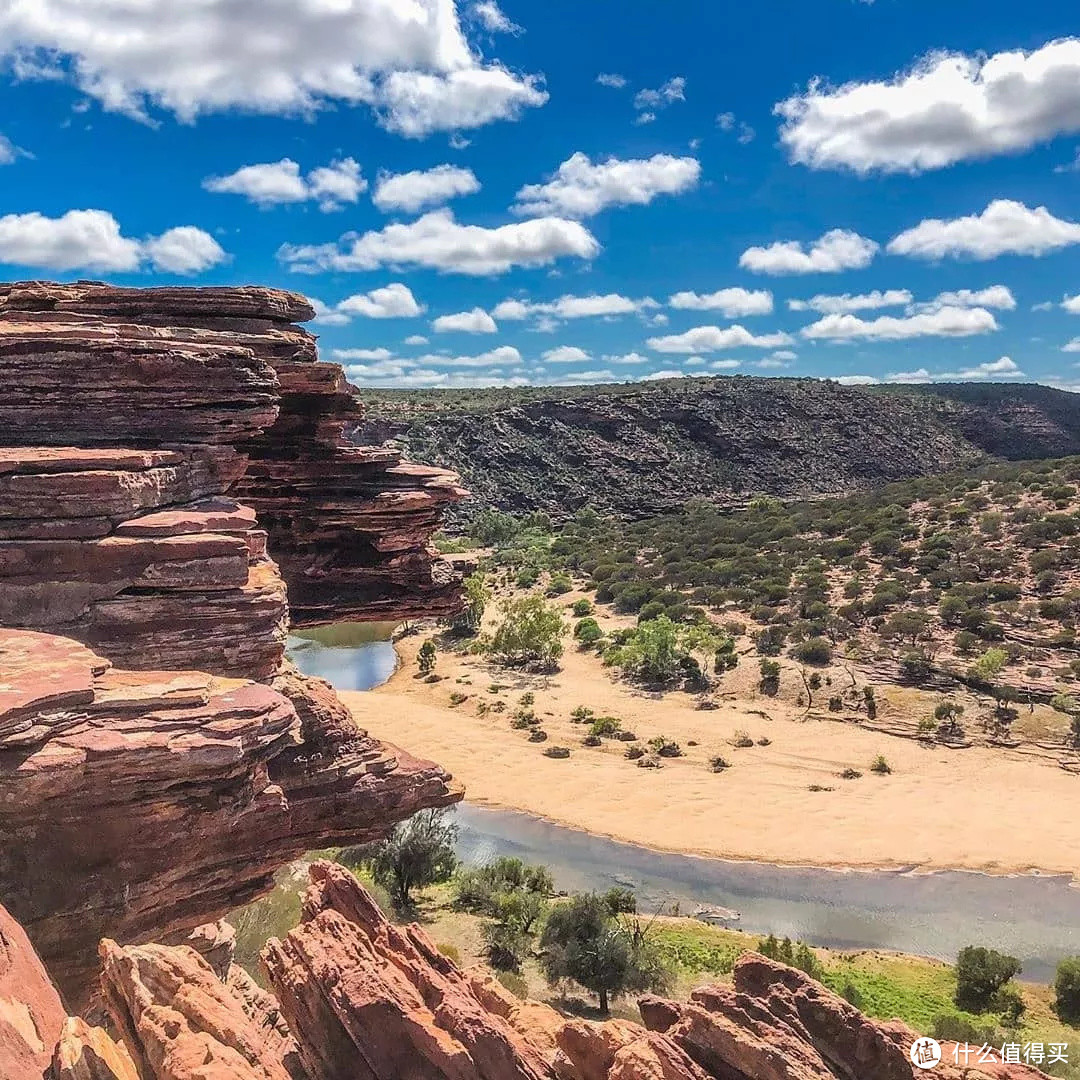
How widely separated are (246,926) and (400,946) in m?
10.5

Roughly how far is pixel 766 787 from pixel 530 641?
25.5m

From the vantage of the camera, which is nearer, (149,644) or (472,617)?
(149,644)

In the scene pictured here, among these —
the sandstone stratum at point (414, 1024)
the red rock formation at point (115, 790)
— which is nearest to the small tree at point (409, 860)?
the sandstone stratum at point (414, 1024)

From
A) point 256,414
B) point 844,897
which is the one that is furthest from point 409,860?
point 256,414

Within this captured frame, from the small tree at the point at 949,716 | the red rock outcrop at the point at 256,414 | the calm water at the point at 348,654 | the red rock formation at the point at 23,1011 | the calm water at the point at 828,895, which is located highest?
the red rock outcrop at the point at 256,414

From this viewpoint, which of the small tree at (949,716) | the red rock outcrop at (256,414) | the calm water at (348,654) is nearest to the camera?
the red rock outcrop at (256,414)

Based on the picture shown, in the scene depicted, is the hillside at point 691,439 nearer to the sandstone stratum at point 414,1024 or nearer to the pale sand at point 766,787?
the pale sand at point 766,787

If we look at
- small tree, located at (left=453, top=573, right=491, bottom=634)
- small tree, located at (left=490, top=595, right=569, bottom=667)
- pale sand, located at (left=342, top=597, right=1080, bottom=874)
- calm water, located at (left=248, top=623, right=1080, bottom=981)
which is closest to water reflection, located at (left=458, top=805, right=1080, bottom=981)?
calm water, located at (left=248, top=623, right=1080, bottom=981)

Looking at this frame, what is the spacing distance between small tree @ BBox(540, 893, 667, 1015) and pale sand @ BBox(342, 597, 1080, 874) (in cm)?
1129

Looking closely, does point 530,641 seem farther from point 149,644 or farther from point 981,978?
point 149,644

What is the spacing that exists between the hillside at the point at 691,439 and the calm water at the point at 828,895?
87.6 meters

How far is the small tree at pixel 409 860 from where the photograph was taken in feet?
93.2

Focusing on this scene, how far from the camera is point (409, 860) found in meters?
28.8

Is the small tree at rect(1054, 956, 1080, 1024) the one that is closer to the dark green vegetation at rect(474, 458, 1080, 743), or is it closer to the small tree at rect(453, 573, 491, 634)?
the dark green vegetation at rect(474, 458, 1080, 743)
